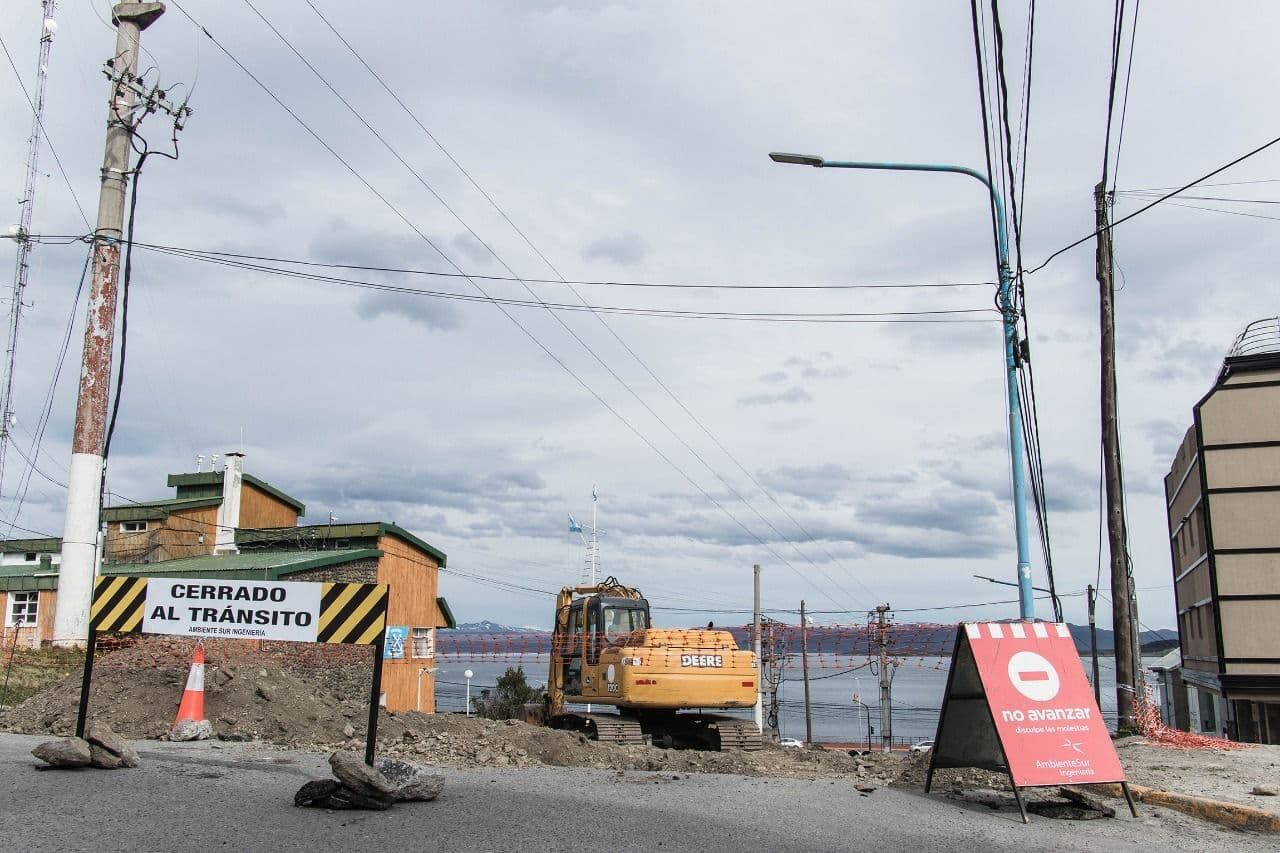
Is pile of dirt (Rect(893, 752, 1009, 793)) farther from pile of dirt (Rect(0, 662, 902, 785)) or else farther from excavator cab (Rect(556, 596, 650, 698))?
excavator cab (Rect(556, 596, 650, 698))

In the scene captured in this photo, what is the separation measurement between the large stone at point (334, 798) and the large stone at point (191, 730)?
4.85m

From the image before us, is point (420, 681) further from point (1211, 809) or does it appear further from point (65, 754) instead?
point (1211, 809)

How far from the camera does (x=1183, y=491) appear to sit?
3734cm

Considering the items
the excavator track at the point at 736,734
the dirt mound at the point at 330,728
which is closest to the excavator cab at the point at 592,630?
the excavator track at the point at 736,734

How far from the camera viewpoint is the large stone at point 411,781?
841 cm

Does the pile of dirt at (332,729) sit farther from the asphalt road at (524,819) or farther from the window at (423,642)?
the window at (423,642)

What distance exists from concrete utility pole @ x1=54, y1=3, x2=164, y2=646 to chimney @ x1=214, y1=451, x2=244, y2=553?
15250mm

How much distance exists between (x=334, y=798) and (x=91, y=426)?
17.9m

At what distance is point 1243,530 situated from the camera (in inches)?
1213

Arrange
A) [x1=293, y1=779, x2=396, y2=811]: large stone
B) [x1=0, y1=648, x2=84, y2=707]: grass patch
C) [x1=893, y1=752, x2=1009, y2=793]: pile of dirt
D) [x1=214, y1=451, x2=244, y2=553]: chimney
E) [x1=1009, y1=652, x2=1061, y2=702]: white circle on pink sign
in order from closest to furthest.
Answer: [x1=293, y1=779, x2=396, y2=811]: large stone → [x1=1009, y1=652, x2=1061, y2=702]: white circle on pink sign → [x1=893, y1=752, x2=1009, y2=793]: pile of dirt → [x1=0, y1=648, x2=84, y2=707]: grass patch → [x1=214, y1=451, x2=244, y2=553]: chimney

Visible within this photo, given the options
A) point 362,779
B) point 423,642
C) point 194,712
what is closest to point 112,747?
point 362,779

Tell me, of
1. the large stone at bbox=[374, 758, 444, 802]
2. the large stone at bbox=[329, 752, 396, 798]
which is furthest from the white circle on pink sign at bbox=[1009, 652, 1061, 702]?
the large stone at bbox=[329, 752, 396, 798]

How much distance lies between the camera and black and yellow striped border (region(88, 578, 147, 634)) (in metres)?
10.5

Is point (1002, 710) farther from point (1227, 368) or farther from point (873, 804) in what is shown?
point (1227, 368)
